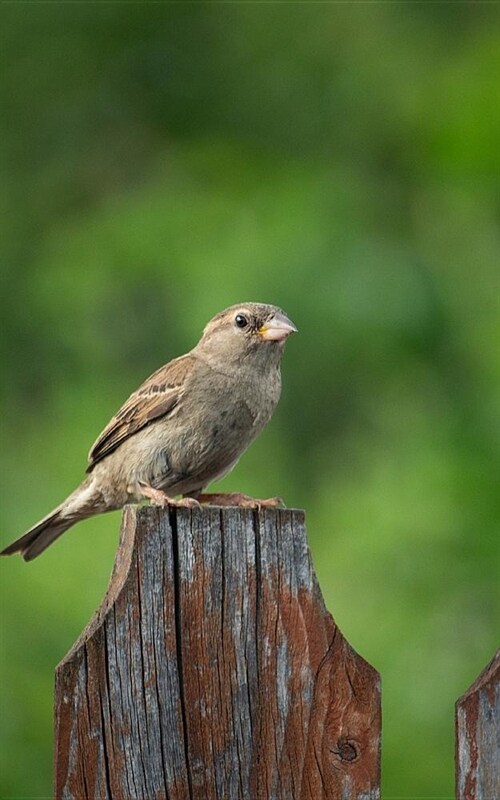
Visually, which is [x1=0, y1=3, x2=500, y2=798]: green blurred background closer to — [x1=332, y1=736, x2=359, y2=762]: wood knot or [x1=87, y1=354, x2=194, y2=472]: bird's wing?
[x1=87, y1=354, x2=194, y2=472]: bird's wing

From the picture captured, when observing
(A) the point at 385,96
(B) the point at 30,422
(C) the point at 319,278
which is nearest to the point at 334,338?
(C) the point at 319,278

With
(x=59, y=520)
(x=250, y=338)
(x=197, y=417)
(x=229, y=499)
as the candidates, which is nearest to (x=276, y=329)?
(x=250, y=338)

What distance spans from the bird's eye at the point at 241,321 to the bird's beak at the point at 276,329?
0.06 meters

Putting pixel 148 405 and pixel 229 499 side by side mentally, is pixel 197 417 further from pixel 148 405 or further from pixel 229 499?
pixel 229 499

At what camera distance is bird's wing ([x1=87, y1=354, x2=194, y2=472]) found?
5.01 metres

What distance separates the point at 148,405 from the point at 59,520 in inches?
23.1

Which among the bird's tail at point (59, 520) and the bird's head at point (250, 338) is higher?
the bird's head at point (250, 338)

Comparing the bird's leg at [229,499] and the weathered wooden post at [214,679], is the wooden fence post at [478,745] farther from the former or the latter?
the bird's leg at [229,499]

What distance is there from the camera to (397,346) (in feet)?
20.9

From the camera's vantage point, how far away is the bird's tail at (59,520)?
523 cm

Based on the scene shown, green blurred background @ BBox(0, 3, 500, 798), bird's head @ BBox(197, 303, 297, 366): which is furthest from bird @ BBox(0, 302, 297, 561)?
green blurred background @ BBox(0, 3, 500, 798)

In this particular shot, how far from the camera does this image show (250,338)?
5016mm

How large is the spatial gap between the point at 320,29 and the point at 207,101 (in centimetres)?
71

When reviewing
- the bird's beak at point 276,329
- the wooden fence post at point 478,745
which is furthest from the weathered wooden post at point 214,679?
the bird's beak at point 276,329
